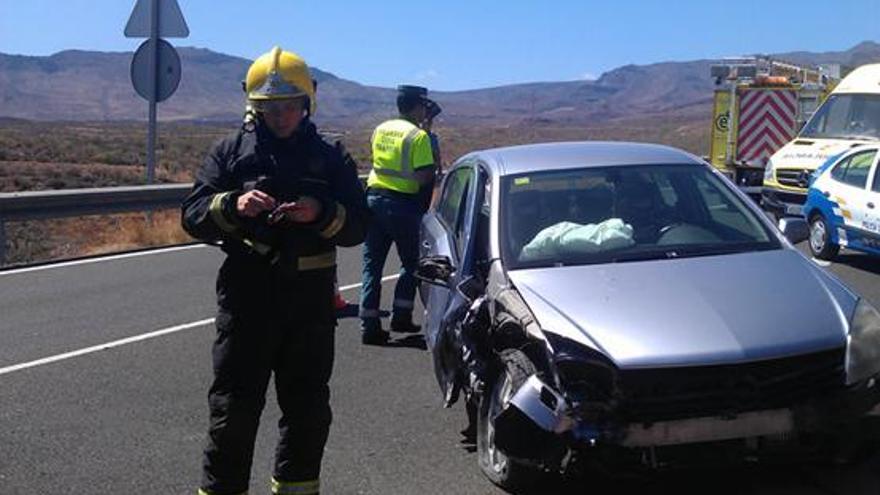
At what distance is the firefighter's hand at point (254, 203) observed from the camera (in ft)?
12.7

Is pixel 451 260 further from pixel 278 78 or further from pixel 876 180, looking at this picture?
pixel 876 180

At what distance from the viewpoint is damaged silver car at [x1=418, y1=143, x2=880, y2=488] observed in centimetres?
432

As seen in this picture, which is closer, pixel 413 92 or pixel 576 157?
pixel 576 157

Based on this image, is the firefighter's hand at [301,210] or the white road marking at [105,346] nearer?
the firefighter's hand at [301,210]

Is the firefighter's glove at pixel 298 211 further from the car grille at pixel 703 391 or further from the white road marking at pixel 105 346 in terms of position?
the white road marking at pixel 105 346

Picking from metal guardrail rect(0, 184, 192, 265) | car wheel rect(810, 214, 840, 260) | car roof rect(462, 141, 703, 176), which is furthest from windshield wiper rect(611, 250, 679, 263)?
metal guardrail rect(0, 184, 192, 265)

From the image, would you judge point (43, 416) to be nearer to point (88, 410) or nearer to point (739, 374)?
point (88, 410)

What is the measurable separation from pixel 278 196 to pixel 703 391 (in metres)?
1.83

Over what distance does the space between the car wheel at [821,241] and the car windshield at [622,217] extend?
6.85 metres

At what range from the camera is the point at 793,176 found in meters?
15.4

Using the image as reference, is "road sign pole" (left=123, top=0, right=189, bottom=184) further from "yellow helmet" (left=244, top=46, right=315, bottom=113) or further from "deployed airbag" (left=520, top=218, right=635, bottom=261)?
"yellow helmet" (left=244, top=46, right=315, bottom=113)

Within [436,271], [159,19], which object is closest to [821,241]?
[436,271]

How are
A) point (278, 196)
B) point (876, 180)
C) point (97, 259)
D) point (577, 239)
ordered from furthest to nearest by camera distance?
point (97, 259) → point (876, 180) → point (577, 239) → point (278, 196)

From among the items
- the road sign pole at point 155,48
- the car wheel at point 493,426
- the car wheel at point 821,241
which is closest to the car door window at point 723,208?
the car wheel at point 493,426
